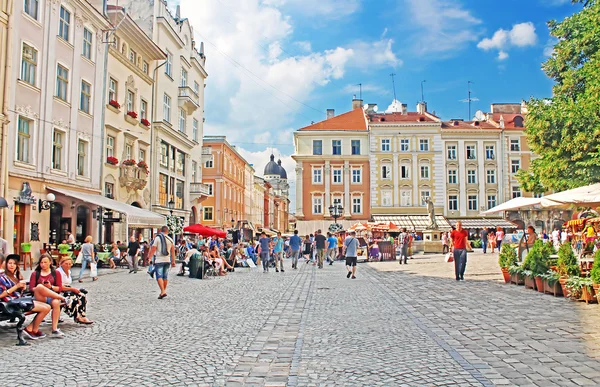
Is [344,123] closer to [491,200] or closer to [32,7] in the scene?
[491,200]

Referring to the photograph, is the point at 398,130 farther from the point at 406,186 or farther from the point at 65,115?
the point at 65,115

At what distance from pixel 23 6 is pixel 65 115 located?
5.08 m

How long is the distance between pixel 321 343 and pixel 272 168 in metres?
137

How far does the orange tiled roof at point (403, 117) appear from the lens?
A: 62.4 metres

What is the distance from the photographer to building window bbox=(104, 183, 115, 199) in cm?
2968

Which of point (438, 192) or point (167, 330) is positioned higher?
point (438, 192)

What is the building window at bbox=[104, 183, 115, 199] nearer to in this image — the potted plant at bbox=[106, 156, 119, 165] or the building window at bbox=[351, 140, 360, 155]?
the potted plant at bbox=[106, 156, 119, 165]

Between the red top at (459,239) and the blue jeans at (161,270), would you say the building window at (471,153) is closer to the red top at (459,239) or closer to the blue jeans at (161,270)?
the red top at (459,239)

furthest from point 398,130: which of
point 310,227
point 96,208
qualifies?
point 96,208

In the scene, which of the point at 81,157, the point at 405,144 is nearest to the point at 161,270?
the point at 81,157

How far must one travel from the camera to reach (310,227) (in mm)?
61250

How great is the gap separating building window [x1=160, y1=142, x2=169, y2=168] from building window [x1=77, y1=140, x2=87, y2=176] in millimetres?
9881

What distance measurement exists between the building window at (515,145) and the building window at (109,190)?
1791 inches

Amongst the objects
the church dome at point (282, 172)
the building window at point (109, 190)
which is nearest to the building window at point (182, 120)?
the building window at point (109, 190)
